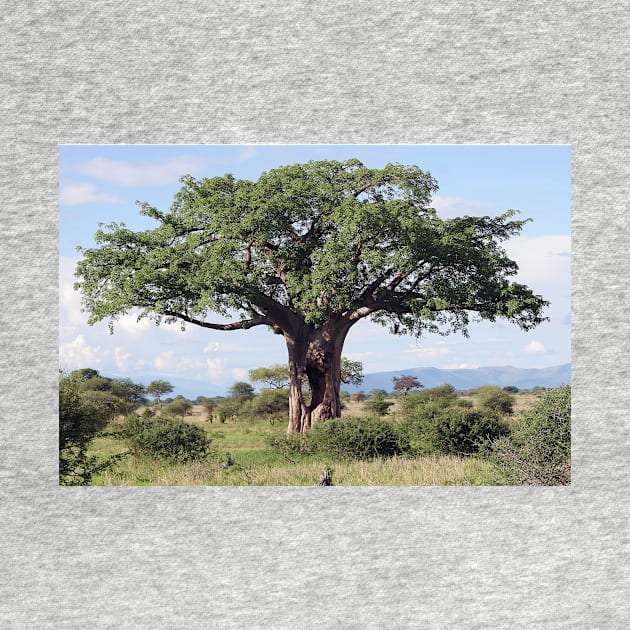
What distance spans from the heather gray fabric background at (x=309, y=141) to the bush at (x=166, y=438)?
80 cm

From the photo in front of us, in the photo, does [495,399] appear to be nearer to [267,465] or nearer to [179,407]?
[267,465]

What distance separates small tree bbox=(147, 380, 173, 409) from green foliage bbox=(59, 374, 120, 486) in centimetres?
47

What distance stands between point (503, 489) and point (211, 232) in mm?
3717

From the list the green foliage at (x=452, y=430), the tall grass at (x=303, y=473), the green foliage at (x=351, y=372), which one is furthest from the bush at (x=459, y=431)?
the green foliage at (x=351, y=372)

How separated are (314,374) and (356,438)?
820 mm

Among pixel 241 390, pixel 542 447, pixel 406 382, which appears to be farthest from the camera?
pixel 241 390

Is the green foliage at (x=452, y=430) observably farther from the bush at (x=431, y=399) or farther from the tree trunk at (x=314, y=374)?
the tree trunk at (x=314, y=374)

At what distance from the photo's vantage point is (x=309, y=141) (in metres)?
6.32

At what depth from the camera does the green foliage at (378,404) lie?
7.11 metres

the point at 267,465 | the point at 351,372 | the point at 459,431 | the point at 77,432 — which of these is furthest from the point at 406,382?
the point at 77,432

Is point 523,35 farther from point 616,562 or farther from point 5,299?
point 5,299

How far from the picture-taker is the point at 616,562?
5.91 meters

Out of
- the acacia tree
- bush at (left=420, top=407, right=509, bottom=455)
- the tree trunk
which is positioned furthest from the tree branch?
bush at (left=420, top=407, right=509, bottom=455)

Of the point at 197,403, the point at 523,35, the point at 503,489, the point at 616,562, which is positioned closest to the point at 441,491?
the point at 503,489
